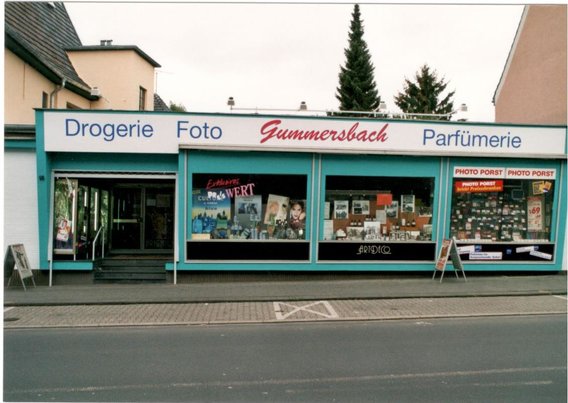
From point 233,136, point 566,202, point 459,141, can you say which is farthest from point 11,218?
point 566,202

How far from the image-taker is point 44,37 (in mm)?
18547

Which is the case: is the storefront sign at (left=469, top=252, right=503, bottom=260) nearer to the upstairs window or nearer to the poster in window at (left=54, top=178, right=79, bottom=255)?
the poster in window at (left=54, top=178, right=79, bottom=255)

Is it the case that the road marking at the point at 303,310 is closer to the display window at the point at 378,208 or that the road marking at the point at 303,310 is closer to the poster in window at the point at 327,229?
the poster in window at the point at 327,229

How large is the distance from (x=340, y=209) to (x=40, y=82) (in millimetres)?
10970

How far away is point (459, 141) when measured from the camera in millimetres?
12805

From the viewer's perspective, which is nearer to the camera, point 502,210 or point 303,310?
point 303,310

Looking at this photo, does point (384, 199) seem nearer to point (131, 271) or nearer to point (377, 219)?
point (377, 219)

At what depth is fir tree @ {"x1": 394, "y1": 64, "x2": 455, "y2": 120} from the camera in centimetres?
5128

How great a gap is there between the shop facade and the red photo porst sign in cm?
3

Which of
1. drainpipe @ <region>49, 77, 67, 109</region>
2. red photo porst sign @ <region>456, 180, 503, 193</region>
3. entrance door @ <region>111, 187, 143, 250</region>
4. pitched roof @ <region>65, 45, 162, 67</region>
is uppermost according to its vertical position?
pitched roof @ <region>65, 45, 162, 67</region>

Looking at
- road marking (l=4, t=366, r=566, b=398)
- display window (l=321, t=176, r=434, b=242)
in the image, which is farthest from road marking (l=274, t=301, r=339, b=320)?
road marking (l=4, t=366, r=566, b=398)

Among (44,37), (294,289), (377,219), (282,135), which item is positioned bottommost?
(294,289)

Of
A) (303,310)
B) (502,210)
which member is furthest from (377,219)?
(303,310)

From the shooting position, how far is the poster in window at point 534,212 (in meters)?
13.5
